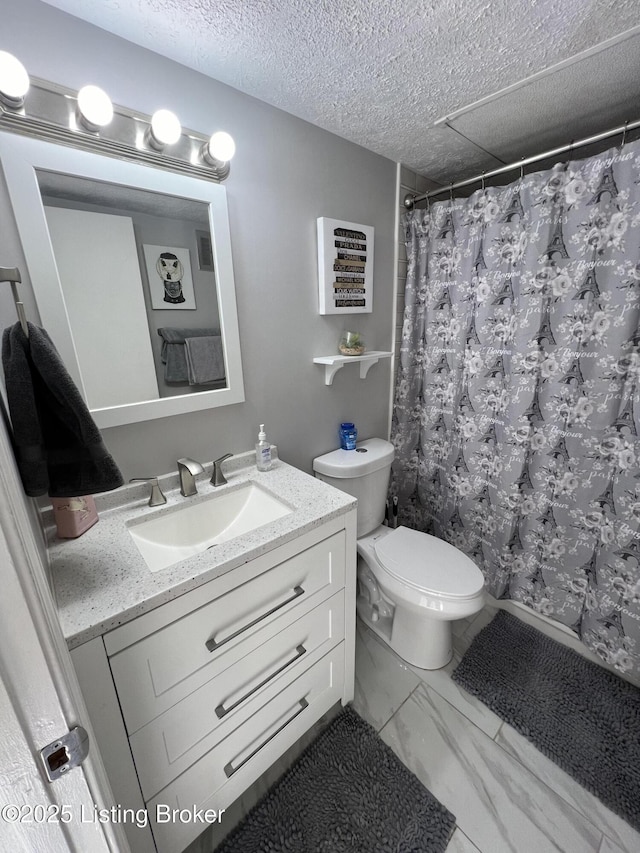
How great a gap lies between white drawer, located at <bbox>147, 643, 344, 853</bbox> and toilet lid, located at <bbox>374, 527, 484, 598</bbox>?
375 millimetres

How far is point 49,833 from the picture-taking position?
0.44 meters

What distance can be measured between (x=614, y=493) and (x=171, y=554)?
5.40 ft

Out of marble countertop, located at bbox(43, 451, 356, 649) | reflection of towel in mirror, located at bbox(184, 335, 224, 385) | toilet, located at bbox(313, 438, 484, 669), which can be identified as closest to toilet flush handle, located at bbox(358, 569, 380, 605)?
toilet, located at bbox(313, 438, 484, 669)

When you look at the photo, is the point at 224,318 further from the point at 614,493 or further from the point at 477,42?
the point at 614,493

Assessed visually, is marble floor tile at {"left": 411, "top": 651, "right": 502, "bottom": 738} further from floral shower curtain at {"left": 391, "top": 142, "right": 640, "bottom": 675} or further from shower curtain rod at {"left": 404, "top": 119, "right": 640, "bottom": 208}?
shower curtain rod at {"left": 404, "top": 119, "right": 640, "bottom": 208}

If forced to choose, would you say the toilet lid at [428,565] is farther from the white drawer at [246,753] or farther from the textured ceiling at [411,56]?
the textured ceiling at [411,56]

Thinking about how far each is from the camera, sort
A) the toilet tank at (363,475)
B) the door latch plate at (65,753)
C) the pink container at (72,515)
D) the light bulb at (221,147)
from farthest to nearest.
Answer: the toilet tank at (363,475)
the light bulb at (221,147)
the pink container at (72,515)
the door latch plate at (65,753)

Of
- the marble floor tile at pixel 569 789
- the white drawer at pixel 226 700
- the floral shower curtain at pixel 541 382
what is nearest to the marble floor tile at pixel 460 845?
the marble floor tile at pixel 569 789

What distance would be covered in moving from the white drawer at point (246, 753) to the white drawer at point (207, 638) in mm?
260

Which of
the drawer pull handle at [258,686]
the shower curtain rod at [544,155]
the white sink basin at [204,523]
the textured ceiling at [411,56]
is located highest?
the textured ceiling at [411,56]

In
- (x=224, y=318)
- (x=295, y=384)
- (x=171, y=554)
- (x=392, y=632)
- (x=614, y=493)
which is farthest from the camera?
(x=392, y=632)

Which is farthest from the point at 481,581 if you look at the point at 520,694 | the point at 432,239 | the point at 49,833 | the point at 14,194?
the point at 14,194

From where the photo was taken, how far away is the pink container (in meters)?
0.95

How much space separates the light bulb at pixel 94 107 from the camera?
0.85 m
